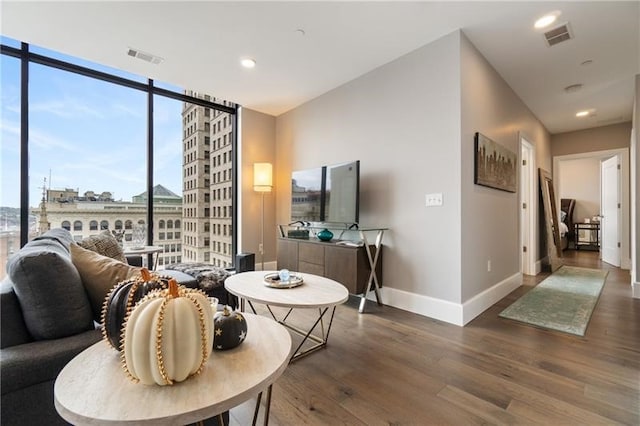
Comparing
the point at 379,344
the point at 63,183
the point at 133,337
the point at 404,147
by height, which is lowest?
the point at 379,344

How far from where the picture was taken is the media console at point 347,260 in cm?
295

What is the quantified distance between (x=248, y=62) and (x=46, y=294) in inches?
116

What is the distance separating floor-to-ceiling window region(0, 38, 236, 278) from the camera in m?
3.00

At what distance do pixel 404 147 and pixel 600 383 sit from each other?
227cm

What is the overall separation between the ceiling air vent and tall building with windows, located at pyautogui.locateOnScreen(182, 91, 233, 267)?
409cm

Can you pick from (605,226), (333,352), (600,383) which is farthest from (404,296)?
(605,226)

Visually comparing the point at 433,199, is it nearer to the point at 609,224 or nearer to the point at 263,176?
the point at 263,176

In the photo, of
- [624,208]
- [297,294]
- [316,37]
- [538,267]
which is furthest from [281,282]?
[624,208]

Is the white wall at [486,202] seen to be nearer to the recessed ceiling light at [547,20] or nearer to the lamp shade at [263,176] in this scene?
the recessed ceiling light at [547,20]

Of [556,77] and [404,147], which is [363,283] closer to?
[404,147]

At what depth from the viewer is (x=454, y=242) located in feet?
8.53

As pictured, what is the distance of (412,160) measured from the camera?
2.94m

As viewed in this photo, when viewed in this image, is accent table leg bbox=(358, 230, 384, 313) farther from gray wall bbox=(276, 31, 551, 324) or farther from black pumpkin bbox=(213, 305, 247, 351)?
black pumpkin bbox=(213, 305, 247, 351)

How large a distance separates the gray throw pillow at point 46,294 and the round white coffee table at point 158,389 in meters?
0.26
